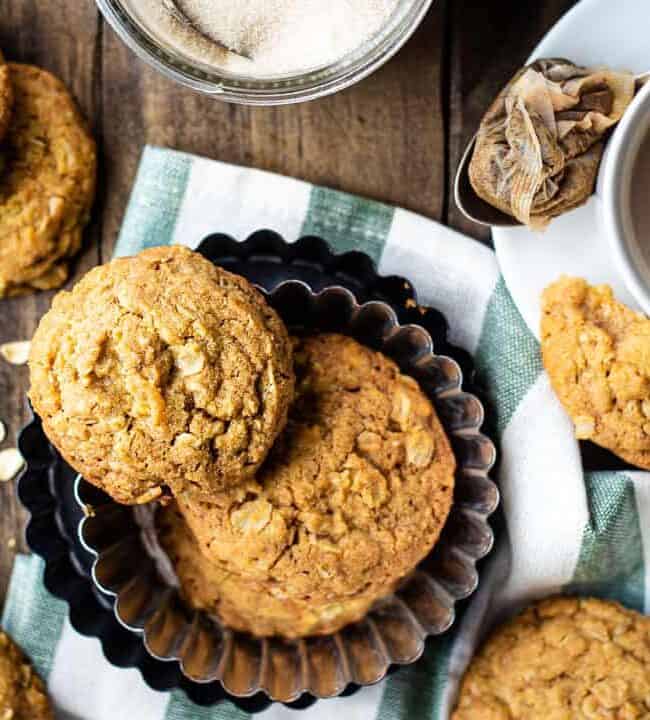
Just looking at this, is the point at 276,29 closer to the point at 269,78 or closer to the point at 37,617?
the point at 269,78

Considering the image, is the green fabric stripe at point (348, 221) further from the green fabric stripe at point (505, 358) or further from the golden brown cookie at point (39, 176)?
the golden brown cookie at point (39, 176)

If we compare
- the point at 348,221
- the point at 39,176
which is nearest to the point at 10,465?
the point at 39,176

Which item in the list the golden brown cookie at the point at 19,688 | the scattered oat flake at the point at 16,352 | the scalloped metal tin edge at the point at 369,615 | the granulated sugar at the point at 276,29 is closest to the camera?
the granulated sugar at the point at 276,29

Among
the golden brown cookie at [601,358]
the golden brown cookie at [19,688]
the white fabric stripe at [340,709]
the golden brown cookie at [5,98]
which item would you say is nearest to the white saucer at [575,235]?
Result: the golden brown cookie at [601,358]

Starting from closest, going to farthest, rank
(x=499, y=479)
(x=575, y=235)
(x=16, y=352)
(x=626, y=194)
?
1. (x=626, y=194)
2. (x=575, y=235)
3. (x=499, y=479)
4. (x=16, y=352)

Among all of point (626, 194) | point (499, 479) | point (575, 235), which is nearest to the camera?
point (626, 194)

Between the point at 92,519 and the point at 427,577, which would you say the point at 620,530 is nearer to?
the point at 427,577

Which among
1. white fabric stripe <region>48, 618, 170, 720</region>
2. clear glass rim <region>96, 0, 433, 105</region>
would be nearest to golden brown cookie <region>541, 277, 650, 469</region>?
clear glass rim <region>96, 0, 433, 105</region>
